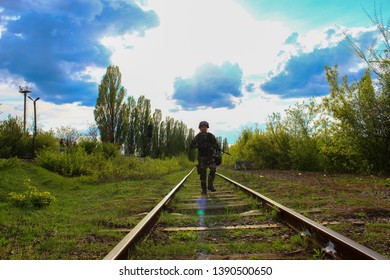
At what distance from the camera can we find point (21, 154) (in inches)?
551

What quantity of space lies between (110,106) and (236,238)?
25395 mm

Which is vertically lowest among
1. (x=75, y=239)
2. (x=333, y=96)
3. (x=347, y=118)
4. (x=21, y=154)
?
(x=75, y=239)

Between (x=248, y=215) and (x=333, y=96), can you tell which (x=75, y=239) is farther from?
(x=333, y=96)

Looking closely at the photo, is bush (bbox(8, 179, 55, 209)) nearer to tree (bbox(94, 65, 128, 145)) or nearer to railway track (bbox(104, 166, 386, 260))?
railway track (bbox(104, 166, 386, 260))

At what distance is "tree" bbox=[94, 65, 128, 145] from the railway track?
2226 cm

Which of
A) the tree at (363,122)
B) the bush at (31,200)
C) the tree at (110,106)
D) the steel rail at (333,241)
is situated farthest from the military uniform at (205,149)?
the tree at (110,106)

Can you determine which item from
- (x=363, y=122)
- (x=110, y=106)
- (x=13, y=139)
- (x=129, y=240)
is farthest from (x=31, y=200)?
(x=110, y=106)

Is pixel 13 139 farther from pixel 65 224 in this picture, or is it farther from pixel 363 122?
pixel 363 122

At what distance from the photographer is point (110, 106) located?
28.2 metres

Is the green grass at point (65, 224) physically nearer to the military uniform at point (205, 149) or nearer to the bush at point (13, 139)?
the military uniform at point (205, 149)

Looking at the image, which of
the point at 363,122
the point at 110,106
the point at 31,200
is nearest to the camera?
the point at 31,200

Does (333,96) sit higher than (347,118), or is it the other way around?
(333,96)
